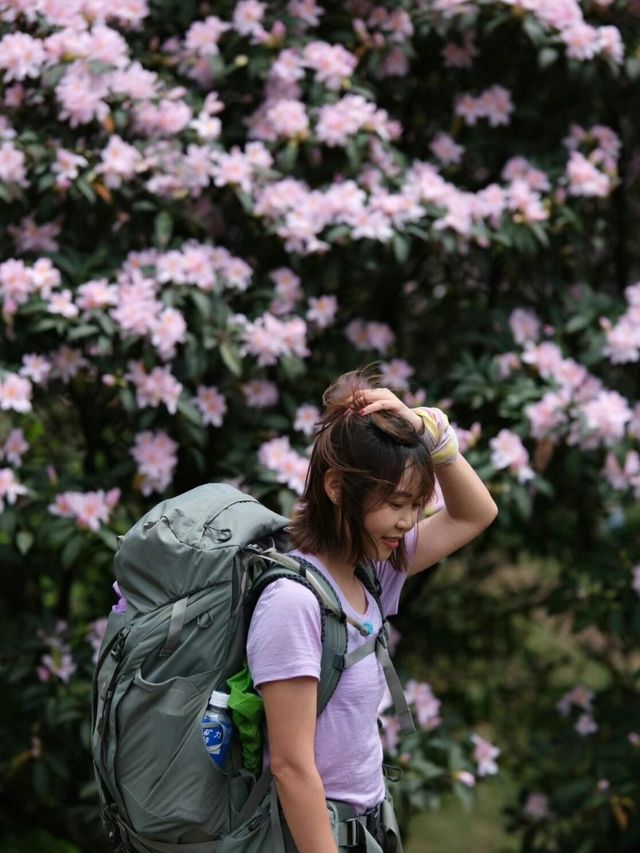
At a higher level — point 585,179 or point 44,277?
point 585,179

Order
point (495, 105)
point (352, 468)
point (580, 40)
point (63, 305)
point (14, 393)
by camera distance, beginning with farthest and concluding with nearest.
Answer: point (495, 105) < point (580, 40) < point (63, 305) < point (14, 393) < point (352, 468)

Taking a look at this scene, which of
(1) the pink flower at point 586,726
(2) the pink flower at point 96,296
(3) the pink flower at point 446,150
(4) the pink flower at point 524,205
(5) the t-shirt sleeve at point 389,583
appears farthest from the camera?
(1) the pink flower at point 586,726

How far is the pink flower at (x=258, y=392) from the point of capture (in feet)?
11.8

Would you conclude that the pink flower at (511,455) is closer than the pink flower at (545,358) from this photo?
Yes

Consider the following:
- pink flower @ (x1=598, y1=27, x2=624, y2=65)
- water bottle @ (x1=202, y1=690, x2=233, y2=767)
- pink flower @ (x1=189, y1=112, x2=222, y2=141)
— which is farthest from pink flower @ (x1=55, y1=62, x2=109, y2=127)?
water bottle @ (x1=202, y1=690, x2=233, y2=767)

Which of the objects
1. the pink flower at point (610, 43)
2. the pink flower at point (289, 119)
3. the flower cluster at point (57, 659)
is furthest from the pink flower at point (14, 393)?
the pink flower at point (610, 43)

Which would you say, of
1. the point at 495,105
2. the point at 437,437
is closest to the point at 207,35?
the point at 495,105

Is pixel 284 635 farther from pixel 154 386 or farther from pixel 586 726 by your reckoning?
pixel 586 726

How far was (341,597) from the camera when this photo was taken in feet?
6.74

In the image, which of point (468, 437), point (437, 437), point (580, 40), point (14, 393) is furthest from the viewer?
point (580, 40)

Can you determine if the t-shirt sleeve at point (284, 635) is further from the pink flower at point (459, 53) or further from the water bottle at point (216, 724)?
the pink flower at point (459, 53)

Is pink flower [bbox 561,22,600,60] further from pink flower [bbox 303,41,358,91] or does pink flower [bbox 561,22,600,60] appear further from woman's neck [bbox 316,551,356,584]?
woman's neck [bbox 316,551,356,584]

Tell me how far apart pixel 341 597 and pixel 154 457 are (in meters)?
1.47

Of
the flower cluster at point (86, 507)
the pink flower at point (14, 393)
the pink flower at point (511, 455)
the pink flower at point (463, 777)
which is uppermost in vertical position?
the pink flower at point (14, 393)
